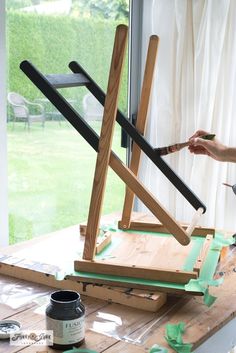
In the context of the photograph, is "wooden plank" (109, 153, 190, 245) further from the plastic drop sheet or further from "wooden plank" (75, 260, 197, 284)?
the plastic drop sheet

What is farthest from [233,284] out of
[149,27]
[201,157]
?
[149,27]

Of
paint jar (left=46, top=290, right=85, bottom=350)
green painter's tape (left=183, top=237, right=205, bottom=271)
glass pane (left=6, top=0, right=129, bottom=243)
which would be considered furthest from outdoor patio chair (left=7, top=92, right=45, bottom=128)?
paint jar (left=46, top=290, right=85, bottom=350)

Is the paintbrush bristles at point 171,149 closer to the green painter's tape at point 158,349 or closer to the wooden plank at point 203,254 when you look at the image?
the wooden plank at point 203,254

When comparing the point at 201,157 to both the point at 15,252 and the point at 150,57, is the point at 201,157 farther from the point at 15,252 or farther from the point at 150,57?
the point at 15,252

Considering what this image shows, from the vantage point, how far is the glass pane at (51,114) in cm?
204

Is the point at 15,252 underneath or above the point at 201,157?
underneath

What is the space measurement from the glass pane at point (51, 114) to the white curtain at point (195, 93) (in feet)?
0.77

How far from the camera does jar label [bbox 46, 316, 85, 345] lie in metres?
1.07

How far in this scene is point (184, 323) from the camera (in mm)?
1198

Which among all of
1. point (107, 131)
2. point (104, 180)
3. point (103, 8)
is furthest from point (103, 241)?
point (103, 8)

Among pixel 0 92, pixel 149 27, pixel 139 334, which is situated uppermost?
pixel 149 27

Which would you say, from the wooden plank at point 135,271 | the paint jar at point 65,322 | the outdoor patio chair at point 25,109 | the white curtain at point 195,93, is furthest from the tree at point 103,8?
the paint jar at point 65,322

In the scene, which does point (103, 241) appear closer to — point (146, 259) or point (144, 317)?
point (146, 259)

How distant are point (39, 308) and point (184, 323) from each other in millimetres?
340
